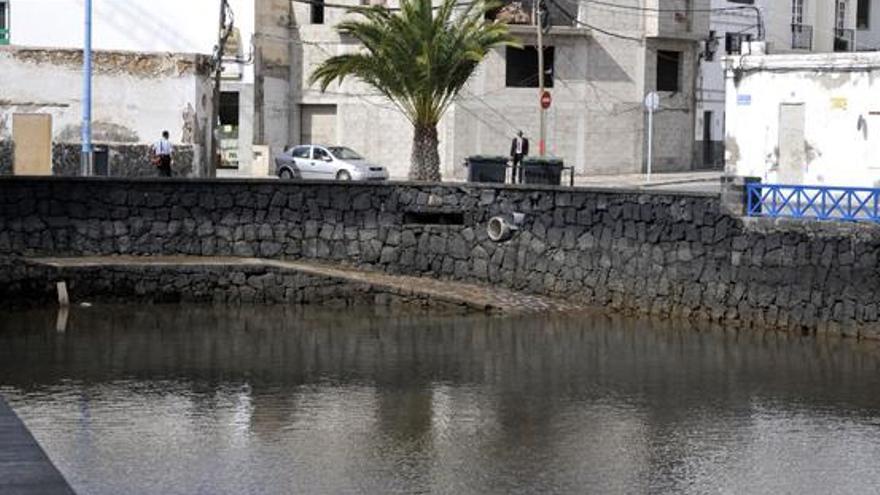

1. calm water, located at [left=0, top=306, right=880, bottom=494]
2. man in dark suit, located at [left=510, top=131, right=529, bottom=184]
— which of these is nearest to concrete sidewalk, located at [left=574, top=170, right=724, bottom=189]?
man in dark suit, located at [left=510, top=131, right=529, bottom=184]

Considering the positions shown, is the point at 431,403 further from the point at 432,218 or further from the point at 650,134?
the point at 650,134

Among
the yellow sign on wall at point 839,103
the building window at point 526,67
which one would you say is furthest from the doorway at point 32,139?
the yellow sign on wall at point 839,103

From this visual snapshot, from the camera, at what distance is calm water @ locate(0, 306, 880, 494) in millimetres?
16406

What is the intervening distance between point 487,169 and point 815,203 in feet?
42.2

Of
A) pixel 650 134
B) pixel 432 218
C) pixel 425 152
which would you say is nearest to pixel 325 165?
pixel 425 152

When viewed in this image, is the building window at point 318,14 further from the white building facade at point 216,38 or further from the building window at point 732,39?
the building window at point 732,39

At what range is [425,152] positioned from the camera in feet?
127

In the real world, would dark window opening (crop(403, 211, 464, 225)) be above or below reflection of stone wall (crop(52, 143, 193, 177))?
below

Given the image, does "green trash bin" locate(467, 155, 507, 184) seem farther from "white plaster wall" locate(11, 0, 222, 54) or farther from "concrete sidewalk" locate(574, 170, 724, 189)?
"white plaster wall" locate(11, 0, 222, 54)

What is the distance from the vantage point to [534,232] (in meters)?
30.2

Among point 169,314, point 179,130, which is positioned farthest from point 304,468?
point 179,130

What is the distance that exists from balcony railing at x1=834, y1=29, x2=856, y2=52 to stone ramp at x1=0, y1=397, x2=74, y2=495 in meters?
50.4

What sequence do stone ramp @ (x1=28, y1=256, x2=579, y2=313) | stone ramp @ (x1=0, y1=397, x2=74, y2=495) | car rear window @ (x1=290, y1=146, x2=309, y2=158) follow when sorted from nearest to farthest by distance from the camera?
stone ramp @ (x1=0, y1=397, x2=74, y2=495) → stone ramp @ (x1=28, y1=256, x2=579, y2=313) → car rear window @ (x1=290, y1=146, x2=309, y2=158)

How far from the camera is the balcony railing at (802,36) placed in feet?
196
